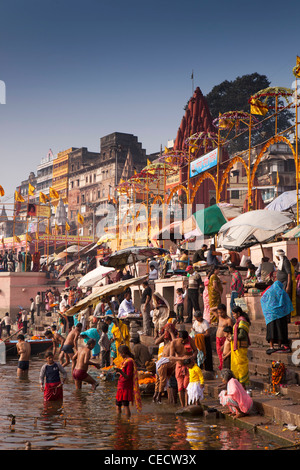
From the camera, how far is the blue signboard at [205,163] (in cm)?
2280

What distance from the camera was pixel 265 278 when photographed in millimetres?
14023

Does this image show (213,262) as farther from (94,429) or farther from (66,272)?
(66,272)

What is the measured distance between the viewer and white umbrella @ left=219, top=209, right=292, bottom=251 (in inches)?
574

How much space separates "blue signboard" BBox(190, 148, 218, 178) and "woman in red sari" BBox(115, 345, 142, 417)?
46.8 ft

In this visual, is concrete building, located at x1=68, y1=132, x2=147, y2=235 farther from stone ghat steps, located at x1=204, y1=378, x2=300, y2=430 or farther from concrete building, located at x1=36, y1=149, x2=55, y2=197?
stone ghat steps, located at x1=204, y1=378, x2=300, y2=430

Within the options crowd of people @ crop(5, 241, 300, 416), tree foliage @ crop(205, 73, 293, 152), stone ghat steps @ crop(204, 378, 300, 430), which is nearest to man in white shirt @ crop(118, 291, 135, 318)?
crowd of people @ crop(5, 241, 300, 416)

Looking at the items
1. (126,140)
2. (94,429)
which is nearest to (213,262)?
(94,429)

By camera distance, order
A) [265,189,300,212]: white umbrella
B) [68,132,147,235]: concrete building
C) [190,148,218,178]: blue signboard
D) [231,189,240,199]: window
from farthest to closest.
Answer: [68,132,147,235]: concrete building → [231,189,240,199]: window → [190,148,218,178]: blue signboard → [265,189,300,212]: white umbrella

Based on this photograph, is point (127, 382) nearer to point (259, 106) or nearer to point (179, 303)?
point (179, 303)

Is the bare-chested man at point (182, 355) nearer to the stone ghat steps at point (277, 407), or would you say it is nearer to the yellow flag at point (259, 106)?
the stone ghat steps at point (277, 407)

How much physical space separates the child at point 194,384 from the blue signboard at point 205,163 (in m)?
13.7

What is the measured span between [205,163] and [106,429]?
16.3m

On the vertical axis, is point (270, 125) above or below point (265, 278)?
above

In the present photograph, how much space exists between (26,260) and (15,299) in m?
2.63
